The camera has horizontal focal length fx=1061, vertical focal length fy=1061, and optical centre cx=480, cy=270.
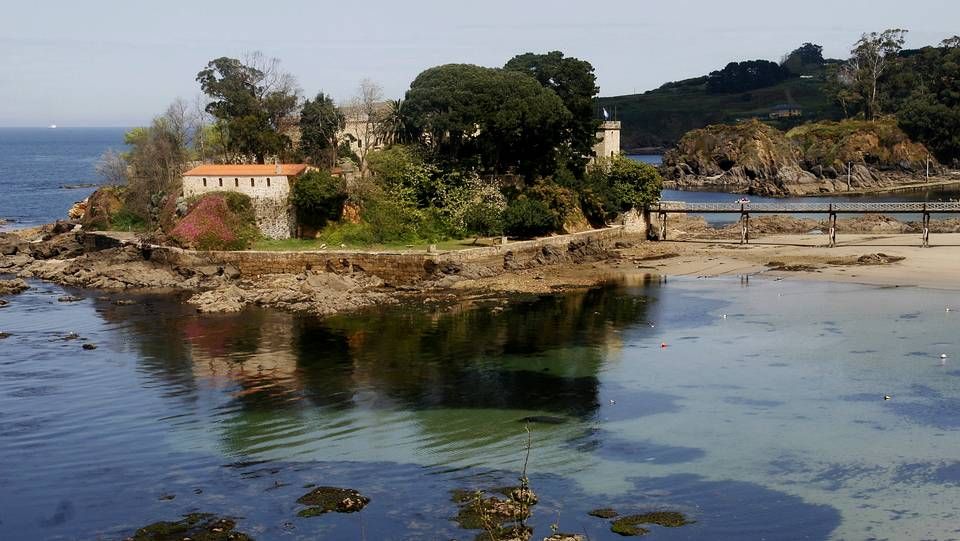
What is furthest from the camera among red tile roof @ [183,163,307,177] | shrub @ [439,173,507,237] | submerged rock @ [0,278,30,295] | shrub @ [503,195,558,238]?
red tile roof @ [183,163,307,177]

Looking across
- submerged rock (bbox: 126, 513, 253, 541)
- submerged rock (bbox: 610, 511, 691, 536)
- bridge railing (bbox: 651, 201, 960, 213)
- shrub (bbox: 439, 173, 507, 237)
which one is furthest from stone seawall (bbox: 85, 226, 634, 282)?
submerged rock (bbox: 610, 511, 691, 536)

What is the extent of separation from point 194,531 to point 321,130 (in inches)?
2109

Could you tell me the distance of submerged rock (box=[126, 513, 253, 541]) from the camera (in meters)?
27.2

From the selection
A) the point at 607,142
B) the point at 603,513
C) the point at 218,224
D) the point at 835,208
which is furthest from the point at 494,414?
the point at 607,142

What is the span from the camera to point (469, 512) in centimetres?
2870

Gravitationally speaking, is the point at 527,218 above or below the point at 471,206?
below

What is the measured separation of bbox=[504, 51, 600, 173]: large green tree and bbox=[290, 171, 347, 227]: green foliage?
18.9 meters

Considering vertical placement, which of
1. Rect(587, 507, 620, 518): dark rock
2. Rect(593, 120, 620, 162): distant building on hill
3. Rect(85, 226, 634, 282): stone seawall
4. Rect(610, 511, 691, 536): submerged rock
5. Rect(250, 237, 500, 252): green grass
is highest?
Rect(593, 120, 620, 162): distant building on hill

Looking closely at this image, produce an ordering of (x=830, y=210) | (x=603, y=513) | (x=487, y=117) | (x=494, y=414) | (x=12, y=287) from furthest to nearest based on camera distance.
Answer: (x=830, y=210) → (x=487, y=117) → (x=12, y=287) → (x=494, y=414) → (x=603, y=513)

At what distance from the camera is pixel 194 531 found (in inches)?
1087

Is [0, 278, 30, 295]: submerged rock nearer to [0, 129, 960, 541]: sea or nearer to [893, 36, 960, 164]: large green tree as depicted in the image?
[0, 129, 960, 541]: sea

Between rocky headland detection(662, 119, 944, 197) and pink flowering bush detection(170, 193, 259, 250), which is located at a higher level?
rocky headland detection(662, 119, 944, 197)

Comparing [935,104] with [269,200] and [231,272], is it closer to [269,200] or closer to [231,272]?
[269,200]

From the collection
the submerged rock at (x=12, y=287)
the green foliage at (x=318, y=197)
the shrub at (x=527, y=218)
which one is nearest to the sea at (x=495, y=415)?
the submerged rock at (x=12, y=287)
